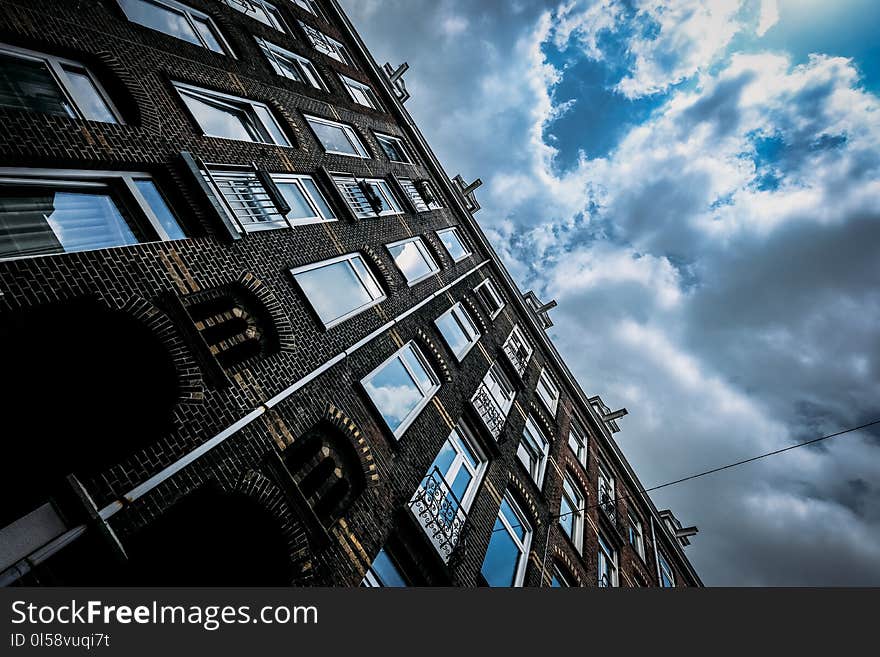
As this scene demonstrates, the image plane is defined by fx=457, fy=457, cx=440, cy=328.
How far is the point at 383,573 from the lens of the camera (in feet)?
24.7

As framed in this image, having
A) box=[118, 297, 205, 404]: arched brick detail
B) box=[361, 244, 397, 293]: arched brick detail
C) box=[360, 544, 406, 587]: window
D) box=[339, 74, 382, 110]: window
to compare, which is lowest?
box=[360, 544, 406, 587]: window

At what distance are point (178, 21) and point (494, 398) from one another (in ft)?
41.6

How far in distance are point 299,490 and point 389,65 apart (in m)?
24.8

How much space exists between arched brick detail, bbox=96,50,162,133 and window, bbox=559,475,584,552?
14150 mm

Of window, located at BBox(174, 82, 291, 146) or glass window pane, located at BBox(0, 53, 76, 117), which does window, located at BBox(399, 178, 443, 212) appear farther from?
glass window pane, located at BBox(0, 53, 76, 117)

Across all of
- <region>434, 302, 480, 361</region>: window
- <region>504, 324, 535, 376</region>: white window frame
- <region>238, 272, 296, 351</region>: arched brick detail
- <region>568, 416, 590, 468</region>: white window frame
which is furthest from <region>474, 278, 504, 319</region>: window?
<region>238, 272, 296, 351</region>: arched brick detail

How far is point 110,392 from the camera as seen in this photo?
5.16 m

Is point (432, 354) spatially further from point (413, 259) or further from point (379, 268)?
point (413, 259)

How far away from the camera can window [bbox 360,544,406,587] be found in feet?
23.6

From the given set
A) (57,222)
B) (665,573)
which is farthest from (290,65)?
(665,573)

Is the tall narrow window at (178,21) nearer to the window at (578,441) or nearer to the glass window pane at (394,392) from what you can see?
the glass window pane at (394,392)

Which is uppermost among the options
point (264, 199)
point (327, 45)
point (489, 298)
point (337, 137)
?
point (327, 45)

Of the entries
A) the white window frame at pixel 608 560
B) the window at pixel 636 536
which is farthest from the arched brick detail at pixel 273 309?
the window at pixel 636 536

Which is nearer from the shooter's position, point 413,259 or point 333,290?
Answer: point 333,290
